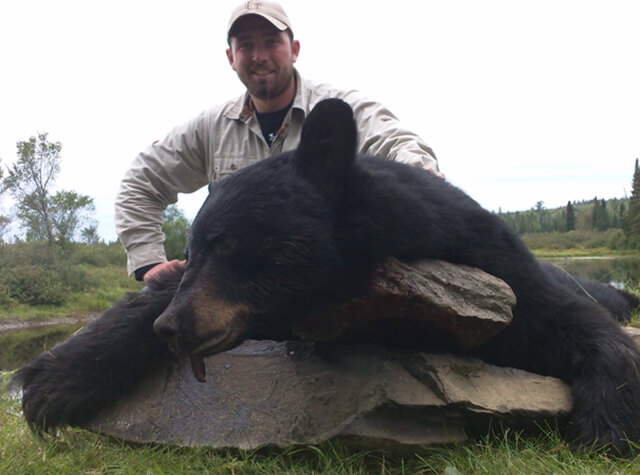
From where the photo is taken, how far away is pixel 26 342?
574 inches

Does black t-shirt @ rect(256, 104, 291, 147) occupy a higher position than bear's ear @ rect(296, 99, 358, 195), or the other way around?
black t-shirt @ rect(256, 104, 291, 147)

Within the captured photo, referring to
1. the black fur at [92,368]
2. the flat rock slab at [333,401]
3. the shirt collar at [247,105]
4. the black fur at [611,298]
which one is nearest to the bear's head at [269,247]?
the flat rock slab at [333,401]

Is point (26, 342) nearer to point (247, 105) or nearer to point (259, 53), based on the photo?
point (247, 105)

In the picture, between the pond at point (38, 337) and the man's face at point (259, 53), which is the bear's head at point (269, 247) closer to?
the man's face at point (259, 53)

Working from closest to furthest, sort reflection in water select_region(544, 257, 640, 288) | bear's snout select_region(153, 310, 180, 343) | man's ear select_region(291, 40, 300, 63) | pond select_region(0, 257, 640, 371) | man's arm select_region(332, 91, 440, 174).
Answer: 1. bear's snout select_region(153, 310, 180, 343)
2. man's arm select_region(332, 91, 440, 174)
3. man's ear select_region(291, 40, 300, 63)
4. reflection in water select_region(544, 257, 640, 288)
5. pond select_region(0, 257, 640, 371)

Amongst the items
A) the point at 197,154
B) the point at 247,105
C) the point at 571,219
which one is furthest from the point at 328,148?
the point at 571,219

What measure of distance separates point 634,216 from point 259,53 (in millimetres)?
19622

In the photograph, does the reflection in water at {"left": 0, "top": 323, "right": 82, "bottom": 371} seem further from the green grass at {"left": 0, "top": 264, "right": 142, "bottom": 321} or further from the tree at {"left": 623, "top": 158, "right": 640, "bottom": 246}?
the tree at {"left": 623, "top": 158, "right": 640, "bottom": 246}

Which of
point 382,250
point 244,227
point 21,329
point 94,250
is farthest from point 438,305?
point 94,250

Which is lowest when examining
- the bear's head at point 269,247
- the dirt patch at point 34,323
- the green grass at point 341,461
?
the dirt patch at point 34,323

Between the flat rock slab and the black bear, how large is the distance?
0.15 meters

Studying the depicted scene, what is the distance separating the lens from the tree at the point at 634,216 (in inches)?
690

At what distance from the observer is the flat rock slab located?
7.11 feet

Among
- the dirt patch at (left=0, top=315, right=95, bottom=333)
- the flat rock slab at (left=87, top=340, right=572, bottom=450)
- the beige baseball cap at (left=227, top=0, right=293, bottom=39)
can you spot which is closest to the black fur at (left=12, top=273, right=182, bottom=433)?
the flat rock slab at (left=87, top=340, right=572, bottom=450)
